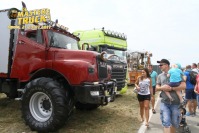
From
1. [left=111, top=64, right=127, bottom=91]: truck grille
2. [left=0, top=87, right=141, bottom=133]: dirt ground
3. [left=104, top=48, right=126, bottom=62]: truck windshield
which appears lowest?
[left=0, top=87, right=141, bottom=133]: dirt ground

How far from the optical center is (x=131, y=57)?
73.5ft

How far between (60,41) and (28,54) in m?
1.01

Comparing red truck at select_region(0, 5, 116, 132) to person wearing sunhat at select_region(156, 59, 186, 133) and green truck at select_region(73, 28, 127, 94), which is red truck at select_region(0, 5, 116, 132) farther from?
green truck at select_region(73, 28, 127, 94)

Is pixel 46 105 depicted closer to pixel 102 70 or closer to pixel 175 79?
pixel 102 70

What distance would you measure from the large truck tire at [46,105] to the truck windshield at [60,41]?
125 cm

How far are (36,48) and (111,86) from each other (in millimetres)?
2398

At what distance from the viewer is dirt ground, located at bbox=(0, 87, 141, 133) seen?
7.18m

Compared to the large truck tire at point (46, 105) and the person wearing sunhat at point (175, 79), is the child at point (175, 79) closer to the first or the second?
the person wearing sunhat at point (175, 79)

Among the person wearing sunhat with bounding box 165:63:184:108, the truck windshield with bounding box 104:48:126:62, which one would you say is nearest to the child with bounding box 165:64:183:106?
the person wearing sunhat with bounding box 165:63:184:108

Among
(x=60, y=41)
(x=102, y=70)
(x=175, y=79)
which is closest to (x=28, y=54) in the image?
(x=60, y=41)

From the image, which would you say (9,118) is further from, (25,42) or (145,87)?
(145,87)

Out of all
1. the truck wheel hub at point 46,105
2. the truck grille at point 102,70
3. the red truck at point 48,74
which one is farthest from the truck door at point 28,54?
the truck grille at point 102,70

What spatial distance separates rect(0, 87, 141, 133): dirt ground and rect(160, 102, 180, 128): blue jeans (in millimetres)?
1654

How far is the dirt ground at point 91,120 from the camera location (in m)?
7.18
